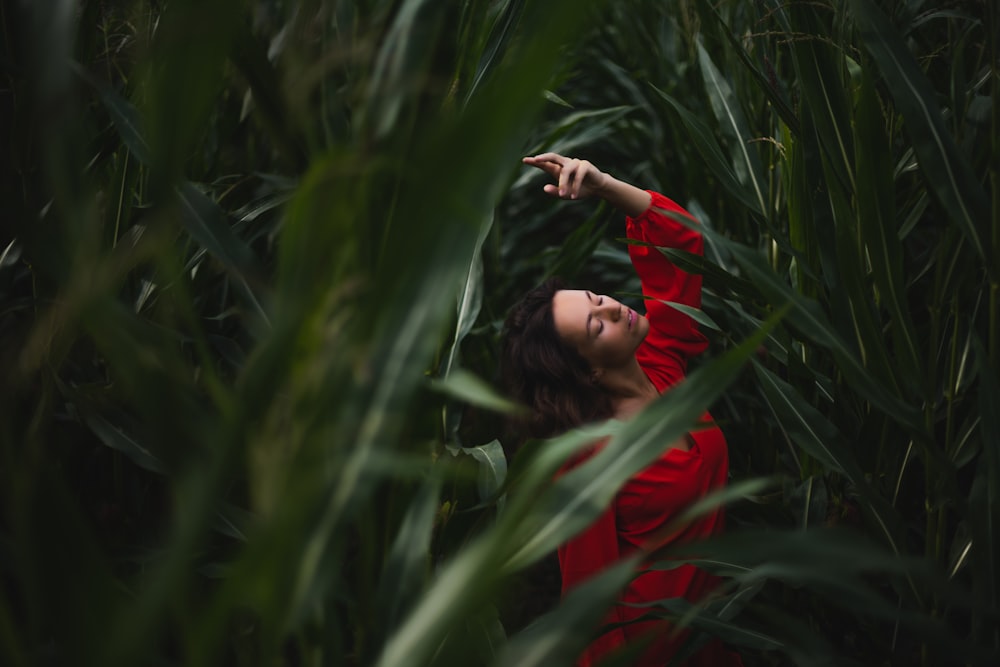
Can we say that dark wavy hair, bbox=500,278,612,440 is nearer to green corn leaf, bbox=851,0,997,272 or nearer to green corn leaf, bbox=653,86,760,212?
green corn leaf, bbox=653,86,760,212

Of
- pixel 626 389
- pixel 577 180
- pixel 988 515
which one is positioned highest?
pixel 577 180

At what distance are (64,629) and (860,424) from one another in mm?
689

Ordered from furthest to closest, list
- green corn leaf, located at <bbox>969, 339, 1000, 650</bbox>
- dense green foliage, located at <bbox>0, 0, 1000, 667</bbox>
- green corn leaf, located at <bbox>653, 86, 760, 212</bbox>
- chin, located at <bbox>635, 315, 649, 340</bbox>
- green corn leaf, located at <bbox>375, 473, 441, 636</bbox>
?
chin, located at <bbox>635, 315, 649, 340</bbox>
green corn leaf, located at <bbox>653, 86, 760, 212</bbox>
green corn leaf, located at <bbox>969, 339, 1000, 650</bbox>
green corn leaf, located at <bbox>375, 473, 441, 636</bbox>
dense green foliage, located at <bbox>0, 0, 1000, 667</bbox>

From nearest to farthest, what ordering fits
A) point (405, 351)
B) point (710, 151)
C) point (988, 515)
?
1. point (405, 351)
2. point (988, 515)
3. point (710, 151)

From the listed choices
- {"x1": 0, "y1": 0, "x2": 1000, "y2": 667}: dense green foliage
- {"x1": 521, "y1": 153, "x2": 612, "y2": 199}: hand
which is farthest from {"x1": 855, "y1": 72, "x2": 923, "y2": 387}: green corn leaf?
{"x1": 521, "y1": 153, "x2": 612, "y2": 199}: hand

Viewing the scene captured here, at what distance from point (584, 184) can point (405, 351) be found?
621 millimetres

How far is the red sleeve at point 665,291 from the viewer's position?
3.18 ft

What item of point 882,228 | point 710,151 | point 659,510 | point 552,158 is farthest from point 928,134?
point 659,510

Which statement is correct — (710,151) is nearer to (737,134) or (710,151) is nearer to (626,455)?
(737,134)

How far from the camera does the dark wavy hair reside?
936 millimetres

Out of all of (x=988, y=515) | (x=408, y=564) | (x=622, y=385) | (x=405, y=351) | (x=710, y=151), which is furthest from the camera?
(x=622, y=385)

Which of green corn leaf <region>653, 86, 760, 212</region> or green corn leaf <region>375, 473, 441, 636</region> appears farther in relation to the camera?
green corn leaf <region>653, 86, 760, 212</region>

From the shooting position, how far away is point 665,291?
991 millimetres

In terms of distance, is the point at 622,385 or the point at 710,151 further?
the point at 622,385
